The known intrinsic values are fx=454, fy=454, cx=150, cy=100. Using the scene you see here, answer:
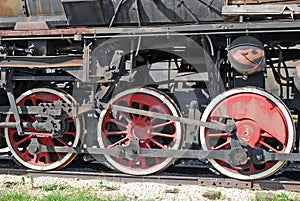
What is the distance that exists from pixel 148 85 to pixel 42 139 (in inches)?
64.1

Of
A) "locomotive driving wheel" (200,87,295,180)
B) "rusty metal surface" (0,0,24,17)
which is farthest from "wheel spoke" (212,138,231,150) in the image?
"rusty metal surface" (0,0,24,17)

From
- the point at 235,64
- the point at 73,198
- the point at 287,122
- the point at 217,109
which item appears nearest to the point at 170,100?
the point at 217,109

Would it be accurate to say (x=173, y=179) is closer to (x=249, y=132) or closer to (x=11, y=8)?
(x=249, y=132)

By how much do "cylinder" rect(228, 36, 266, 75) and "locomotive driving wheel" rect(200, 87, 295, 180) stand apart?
0.40 meters

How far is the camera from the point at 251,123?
545 cm

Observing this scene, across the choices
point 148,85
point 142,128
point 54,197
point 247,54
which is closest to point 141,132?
point 142,128

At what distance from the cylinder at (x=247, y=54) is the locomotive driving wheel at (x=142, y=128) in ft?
3.38

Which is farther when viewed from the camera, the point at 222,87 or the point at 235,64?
the point at 222,87

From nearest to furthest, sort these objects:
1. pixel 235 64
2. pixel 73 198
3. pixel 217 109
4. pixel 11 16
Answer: pixel 73 198 → pixel 235 64 → pixel 217 109 → pixel 11 16

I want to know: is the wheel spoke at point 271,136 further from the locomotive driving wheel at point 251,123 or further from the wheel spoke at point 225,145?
the wheel spoke at point 225,145

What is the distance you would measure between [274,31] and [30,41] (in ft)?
9.90

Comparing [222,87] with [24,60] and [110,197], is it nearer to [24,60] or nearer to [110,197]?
[110,197]

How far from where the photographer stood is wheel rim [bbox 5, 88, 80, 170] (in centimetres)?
601

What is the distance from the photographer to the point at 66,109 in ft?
18.9
